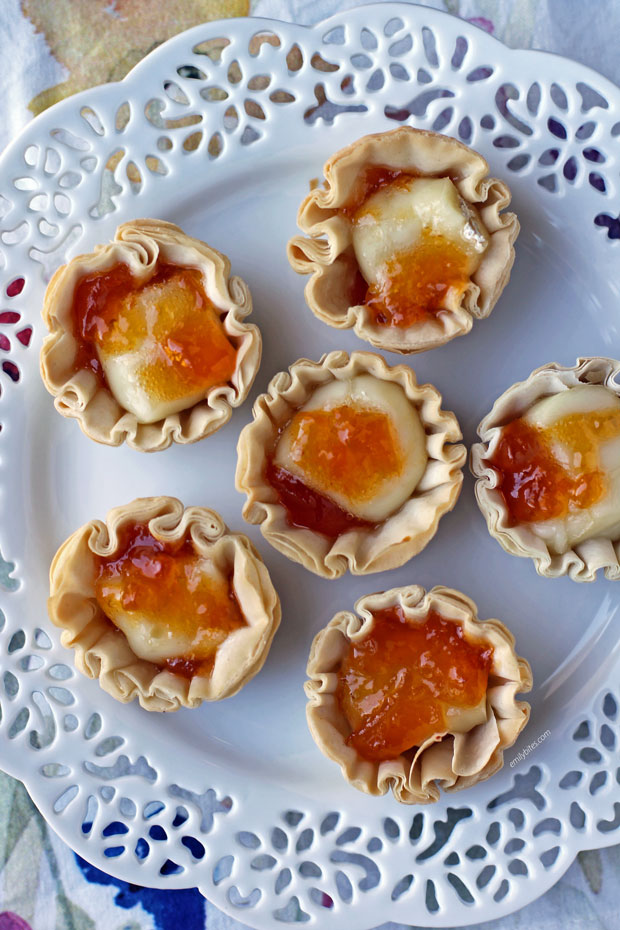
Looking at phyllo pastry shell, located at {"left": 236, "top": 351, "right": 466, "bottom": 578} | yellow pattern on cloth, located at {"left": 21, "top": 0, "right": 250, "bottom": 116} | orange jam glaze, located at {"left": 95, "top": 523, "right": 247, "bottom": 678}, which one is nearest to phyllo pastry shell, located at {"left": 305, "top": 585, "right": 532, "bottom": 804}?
Answer: phyllo pastry shell, located at {"left": 236, "top": 351, "right": 466, "bottom": 578}

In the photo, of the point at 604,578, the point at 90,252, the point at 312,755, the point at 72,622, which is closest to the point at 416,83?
the point at 90,252

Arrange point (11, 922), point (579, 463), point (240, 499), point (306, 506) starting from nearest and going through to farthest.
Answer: point (579, 463) < point (306, 506) < point (240, 499) < point (11, 922)

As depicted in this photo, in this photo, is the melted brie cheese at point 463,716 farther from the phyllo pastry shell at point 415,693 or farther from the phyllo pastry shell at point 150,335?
the phyllo pastry shell at point 150,335

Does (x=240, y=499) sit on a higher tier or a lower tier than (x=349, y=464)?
lower

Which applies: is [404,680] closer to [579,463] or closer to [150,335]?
[579,463]

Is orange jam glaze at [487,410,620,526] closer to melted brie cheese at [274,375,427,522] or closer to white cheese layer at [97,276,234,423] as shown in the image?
melted brie cheese at [274,375,427,522]

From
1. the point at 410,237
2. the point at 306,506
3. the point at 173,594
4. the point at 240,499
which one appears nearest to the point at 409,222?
the point at 410,237

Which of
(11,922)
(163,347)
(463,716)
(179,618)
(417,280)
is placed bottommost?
(11,922)
